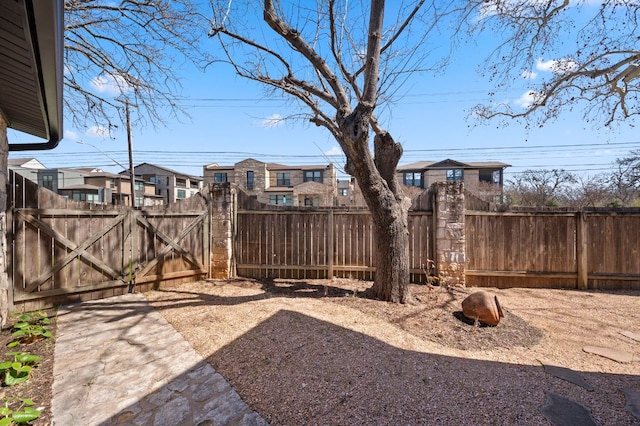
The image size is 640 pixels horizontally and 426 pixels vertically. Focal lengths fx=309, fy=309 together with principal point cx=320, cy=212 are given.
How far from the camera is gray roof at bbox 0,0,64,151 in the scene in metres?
1.74

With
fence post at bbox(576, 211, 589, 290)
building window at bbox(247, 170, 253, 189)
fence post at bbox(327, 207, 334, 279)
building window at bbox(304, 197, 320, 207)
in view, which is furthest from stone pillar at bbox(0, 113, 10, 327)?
building window at bbox(247, 170, 253, 189)

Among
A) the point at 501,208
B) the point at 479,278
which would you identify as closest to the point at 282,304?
the point at 479,278

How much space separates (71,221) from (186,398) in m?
3.74

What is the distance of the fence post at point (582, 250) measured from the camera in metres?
5.66

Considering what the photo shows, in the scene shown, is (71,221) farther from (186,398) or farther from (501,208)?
(501,208)

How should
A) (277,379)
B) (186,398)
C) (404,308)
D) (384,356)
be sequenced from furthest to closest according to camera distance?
(404,308)
(384,356)
(277,379)
(186,398)

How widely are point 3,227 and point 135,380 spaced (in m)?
2.82

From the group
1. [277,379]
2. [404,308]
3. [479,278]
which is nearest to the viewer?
[277,379]

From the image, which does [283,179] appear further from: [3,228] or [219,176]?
[3,228]

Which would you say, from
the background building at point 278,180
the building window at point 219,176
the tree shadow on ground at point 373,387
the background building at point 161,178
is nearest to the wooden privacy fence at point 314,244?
the tree shadow on ground at point 373,387

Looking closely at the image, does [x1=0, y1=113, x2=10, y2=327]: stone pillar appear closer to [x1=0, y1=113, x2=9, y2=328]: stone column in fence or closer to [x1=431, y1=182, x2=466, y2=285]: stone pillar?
[x1=0, y1=113, x2=9, y2=328]: stone column in fence

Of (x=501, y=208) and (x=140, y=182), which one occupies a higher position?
(x=140, y=182)

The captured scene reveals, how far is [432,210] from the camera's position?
590 centimetres

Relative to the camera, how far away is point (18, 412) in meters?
2.15
